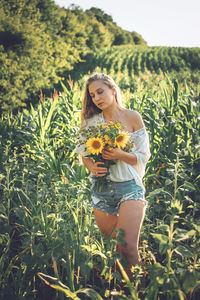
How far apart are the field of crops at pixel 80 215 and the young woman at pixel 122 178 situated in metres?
0.11

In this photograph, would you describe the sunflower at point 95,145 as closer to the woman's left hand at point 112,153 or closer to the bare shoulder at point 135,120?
the woman's left hand at point 112,153

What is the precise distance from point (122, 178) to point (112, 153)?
7.4 inches

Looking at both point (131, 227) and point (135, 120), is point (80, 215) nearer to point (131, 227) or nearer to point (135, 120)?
point (131, 227)

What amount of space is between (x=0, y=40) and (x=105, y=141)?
52.4ft

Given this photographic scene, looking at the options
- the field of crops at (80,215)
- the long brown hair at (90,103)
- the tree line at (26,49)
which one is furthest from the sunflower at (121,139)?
the tree line at (26,49)


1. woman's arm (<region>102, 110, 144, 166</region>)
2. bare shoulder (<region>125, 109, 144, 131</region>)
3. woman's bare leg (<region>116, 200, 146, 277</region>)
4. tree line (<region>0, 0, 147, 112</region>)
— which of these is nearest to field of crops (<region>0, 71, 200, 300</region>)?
woman's bare leg (<region>116, 200, 146, 277</region>)

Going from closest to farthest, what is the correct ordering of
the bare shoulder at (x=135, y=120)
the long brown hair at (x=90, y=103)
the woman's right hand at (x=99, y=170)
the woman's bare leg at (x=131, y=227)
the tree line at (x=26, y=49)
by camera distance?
1. the woman's bare leg at (x=131, y=227)
2. the woman's right hand at (x=99, y=170)
3. the bare shoulder at (x=135, y=120)
4. the long brown hair at (x=90, y=103)
5. the tree line at (x=26, y=49)

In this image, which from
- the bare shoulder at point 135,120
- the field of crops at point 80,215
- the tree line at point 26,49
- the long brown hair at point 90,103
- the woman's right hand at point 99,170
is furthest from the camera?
the tree line at point 26,49

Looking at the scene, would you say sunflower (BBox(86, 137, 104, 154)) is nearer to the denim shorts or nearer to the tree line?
the denim shorts

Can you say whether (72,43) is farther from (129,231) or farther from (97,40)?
(129,231)

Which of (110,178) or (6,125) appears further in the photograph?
(6,125)

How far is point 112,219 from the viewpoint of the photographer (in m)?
1.53

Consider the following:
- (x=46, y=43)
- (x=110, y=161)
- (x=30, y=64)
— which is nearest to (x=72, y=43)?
(x=46, y=43)

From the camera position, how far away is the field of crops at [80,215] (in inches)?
46.2
